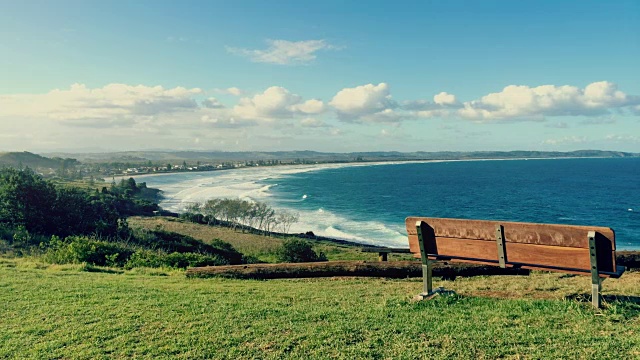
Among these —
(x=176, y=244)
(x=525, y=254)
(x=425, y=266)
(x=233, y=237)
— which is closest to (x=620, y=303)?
(x=525, y=254)

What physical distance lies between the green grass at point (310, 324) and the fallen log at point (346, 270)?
6.20 ft

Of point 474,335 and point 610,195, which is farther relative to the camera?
point 610,195

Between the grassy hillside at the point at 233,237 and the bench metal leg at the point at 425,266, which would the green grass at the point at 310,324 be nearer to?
the bench metal leg at the point at 425,266

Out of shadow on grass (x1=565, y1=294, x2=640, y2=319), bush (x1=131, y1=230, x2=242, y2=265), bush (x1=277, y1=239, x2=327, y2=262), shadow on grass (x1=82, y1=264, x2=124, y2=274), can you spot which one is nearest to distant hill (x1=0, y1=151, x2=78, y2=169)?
bush (x1=131, y1=230, x2=242, y2=265)

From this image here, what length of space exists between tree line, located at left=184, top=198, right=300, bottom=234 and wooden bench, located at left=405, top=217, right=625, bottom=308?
182 ft

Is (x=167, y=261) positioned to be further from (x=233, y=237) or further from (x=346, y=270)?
(x=233, y=237)

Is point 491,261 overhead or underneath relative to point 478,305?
overhead

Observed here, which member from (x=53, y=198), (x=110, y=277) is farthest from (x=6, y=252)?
(x=53, y=198)

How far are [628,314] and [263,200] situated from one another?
85092 mm

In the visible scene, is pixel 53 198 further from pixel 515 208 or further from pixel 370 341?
pixel 515 208

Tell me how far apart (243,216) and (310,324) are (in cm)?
6081

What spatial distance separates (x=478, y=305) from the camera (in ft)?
20.1

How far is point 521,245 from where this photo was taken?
6.02 meters

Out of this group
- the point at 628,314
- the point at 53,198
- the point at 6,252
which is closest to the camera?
the point at 628,314
